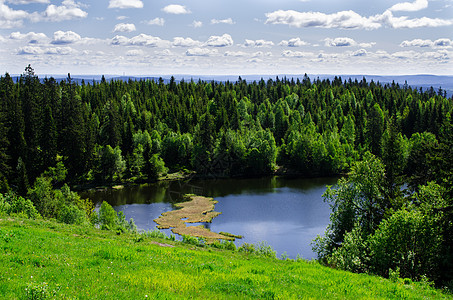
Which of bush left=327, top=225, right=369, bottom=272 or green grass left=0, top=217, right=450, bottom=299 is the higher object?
green grass left=0, top=217, right=450, bottom=299

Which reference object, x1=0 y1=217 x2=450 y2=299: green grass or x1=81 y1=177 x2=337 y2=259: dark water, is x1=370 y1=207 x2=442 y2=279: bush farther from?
x1=81 y1=177 x2=337 y2=259: dark water

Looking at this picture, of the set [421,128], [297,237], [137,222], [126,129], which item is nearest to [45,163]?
[126,129]

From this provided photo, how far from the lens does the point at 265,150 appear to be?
105 m

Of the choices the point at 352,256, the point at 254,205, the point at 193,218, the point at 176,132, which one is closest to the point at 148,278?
the point at 352,256

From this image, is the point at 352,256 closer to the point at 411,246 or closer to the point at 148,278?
the point at 411,246

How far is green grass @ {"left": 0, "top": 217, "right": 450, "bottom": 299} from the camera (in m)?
11.7

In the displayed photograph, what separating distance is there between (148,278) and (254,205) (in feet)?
198

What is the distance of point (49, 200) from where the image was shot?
49.2 meters

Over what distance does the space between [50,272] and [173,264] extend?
207 inches

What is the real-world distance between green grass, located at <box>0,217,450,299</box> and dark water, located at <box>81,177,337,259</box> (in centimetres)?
2978

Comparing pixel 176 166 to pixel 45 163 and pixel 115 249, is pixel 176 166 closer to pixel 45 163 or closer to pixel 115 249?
pixel 45 163

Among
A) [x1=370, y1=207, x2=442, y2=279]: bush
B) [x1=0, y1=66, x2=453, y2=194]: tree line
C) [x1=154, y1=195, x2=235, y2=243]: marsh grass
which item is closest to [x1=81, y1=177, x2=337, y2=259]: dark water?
[x1=154, y1=195, x2=235, y2=243]: marsh grass

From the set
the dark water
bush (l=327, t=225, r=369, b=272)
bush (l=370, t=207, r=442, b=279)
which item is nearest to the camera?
bush (l=370, t=207, r=442, b=279)

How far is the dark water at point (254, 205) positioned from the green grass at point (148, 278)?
29.8 meters
